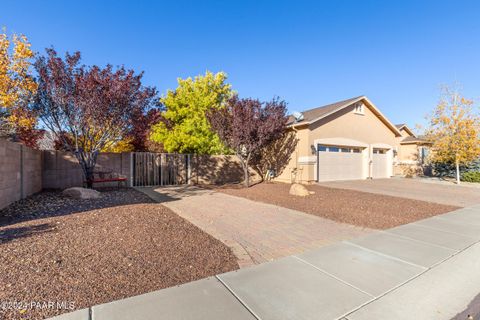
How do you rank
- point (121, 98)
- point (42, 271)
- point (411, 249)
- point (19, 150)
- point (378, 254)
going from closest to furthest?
point (42, 271) < point (378, 254) < point (411, 249) < point (19, 150) < point (121, 98)

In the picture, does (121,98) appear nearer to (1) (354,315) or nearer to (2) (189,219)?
(2) (189,219)

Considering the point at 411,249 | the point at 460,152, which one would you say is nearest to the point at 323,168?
the point at 460,152

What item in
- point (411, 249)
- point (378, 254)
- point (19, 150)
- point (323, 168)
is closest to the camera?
point (378, 254)

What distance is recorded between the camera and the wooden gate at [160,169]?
12484mm

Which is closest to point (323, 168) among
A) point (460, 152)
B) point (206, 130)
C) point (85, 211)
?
point (206, 130)

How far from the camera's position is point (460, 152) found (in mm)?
15031

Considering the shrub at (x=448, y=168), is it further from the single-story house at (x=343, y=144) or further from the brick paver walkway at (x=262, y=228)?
the brick paver walkway at (x=262, y=228)

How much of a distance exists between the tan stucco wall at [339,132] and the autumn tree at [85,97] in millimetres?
9050

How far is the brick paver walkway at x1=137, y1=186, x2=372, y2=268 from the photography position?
13.3 ft

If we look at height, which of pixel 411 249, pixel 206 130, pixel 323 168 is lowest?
pixel 411 249

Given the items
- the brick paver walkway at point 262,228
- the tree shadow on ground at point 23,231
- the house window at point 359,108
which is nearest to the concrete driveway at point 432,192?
the house window at point 359,108

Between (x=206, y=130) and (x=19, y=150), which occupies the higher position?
(x=206, y=130)

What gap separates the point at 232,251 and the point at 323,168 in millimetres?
12168

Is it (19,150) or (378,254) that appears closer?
(378,254)
